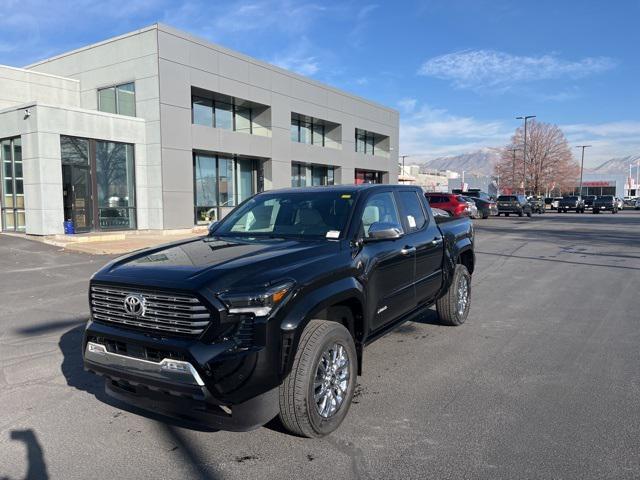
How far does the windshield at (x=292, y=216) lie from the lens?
448 cm

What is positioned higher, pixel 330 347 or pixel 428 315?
pixel 330 347

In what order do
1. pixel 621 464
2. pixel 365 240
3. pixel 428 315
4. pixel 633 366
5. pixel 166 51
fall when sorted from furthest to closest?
pixel 166 51, pixel 428 315, pixel 633 366, pixel 365 240, pixel 621 464

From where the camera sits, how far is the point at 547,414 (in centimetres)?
392

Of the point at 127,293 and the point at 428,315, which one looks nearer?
the point at 127,293

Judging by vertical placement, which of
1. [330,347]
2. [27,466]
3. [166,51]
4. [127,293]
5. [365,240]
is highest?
[166,51]

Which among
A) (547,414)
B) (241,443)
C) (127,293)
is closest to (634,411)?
(547,414)

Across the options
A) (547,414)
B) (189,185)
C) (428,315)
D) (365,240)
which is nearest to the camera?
(547,414)

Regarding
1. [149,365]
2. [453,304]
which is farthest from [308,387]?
[453,304]

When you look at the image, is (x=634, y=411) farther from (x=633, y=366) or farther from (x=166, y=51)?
(x=166, y=51)

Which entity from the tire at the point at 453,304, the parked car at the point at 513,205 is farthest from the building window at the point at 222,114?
the parked car at the point at 513,205

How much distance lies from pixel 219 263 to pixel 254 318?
588mm

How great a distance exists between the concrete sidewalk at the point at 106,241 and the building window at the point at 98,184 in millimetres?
670

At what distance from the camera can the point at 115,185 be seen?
1952 cm

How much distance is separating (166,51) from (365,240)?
61.0 ft
